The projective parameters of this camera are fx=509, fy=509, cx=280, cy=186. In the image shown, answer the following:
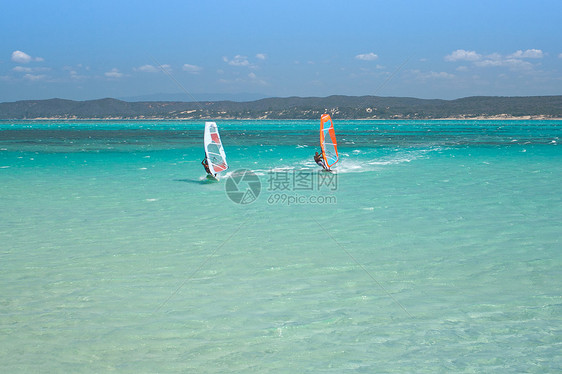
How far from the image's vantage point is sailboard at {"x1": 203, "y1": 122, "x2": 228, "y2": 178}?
23.7 meters

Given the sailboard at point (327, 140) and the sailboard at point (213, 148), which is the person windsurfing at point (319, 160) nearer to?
the sailboard at point (327, 140)

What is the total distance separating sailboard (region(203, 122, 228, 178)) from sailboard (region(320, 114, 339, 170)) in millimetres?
5335

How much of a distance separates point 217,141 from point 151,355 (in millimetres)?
18976

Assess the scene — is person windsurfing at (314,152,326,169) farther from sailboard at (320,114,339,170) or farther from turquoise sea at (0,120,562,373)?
turquoise sea at (0,120,562,373)

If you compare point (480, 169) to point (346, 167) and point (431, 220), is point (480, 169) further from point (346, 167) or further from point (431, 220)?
point (431, 220)

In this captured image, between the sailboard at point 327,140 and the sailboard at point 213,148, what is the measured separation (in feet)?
17.5

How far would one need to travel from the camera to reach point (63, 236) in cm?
1217

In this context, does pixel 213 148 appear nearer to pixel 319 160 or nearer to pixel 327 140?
pixel 319 160

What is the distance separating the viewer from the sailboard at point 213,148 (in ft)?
77.8

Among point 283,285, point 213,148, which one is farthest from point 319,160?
point 283,285

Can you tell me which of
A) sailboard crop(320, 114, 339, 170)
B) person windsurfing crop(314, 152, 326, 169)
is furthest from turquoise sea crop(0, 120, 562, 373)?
person windsurfing crop(314, 152, 326, 169)

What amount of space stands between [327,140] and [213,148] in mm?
6530

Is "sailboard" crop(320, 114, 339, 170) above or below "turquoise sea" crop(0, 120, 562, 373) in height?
above

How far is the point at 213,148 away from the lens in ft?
83.6
